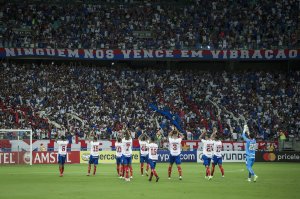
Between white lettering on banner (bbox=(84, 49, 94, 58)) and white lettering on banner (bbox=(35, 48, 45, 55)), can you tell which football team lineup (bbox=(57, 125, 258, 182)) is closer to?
white lettering on banner (bbox=(35, 48, 45, 55))

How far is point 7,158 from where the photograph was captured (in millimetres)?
47312

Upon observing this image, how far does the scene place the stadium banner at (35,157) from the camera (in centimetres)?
4728

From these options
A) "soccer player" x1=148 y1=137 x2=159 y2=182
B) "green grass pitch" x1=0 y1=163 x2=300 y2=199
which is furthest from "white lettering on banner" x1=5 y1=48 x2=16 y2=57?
"soccer player" x1=148 y1=137 x2=159 y2=182

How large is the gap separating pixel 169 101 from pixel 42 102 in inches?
515

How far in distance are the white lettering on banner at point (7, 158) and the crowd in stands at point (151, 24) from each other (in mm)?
18065

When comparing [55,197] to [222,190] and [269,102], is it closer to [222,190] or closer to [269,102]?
[222,190]

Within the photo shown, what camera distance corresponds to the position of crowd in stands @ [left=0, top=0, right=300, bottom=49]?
64.4 meters

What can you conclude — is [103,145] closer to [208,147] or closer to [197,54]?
[197,54]

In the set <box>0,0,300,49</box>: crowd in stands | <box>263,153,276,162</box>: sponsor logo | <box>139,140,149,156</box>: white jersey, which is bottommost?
<box>263,153,276,162</box>: sponsor logo

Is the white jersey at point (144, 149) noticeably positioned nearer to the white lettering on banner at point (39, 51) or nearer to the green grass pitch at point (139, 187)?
the green grass pitch at point (139, 187)

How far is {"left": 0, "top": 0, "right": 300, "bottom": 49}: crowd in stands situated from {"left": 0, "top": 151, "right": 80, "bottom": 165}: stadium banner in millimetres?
16604

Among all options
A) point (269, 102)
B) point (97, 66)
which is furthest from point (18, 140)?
point (269, 102)

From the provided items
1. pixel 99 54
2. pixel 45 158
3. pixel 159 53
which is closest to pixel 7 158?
pixel 45 158

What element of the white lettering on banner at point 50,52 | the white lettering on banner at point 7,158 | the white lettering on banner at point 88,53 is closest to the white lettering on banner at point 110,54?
the white lettering on banner at point 88,53
